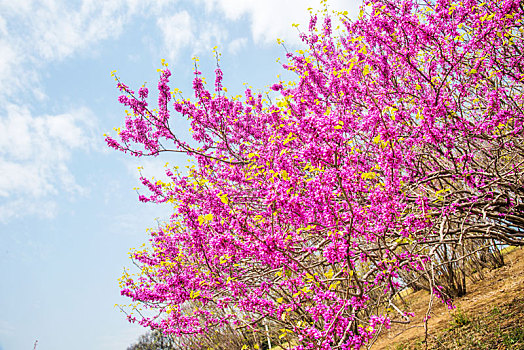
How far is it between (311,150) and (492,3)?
4.33 meters

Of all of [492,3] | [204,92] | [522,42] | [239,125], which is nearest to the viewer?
[492,3]

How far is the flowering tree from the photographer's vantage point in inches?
125

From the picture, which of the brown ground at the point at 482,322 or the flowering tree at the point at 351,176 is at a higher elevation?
the flowering tree at the point at 351,176

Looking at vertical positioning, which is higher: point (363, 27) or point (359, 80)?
point (363, 27)

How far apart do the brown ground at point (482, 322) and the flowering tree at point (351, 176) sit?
659 millimetres

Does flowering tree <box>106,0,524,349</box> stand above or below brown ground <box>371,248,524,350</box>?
above

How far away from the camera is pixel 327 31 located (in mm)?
7512

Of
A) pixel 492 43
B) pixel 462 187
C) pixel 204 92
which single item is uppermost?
pixel 204 92

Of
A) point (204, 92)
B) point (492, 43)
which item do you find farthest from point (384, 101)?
point (204, 92)

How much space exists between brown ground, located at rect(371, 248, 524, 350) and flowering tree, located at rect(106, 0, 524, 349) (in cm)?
66

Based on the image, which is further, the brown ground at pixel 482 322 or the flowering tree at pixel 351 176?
the brown ground at pixel 482 322

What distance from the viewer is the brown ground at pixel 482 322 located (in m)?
4.22

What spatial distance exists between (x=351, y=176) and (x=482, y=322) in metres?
3.89

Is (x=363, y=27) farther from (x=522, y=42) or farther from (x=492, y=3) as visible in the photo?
A: (x=522, y=42)
